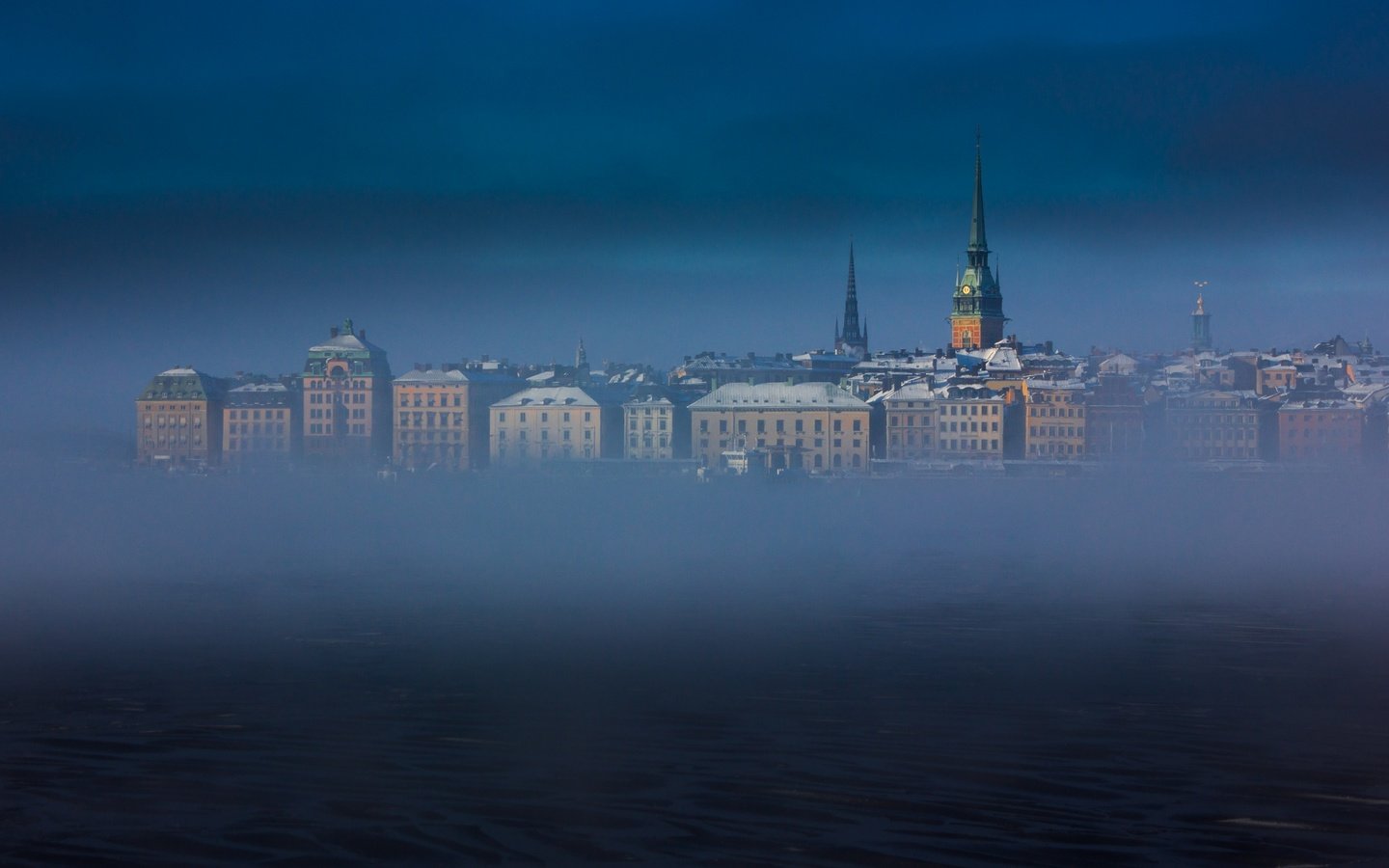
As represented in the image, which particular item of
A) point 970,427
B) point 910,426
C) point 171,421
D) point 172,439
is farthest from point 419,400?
point 970,427

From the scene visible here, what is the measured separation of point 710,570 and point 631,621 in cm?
1042

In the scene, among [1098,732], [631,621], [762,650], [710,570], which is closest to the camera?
[1098,732]

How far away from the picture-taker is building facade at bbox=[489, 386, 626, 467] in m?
115

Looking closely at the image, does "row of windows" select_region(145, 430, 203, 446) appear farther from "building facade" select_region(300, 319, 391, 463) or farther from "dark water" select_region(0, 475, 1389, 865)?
"dark water" select_region(0, 475, 1389, 865)

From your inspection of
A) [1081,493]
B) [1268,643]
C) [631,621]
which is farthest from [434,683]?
[1081,493]

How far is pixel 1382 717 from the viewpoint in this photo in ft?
47.1

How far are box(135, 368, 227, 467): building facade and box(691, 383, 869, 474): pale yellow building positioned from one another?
35.0m

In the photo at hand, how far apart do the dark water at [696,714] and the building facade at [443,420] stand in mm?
83605

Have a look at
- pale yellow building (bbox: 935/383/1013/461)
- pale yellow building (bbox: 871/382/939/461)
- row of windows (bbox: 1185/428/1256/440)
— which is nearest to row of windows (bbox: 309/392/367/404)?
pale yellow building (bbox: 871/382/939/461)

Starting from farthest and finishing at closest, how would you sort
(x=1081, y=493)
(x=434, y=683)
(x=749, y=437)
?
(x=749, y=437), (x=1081, y=493), (x=434, y=683)

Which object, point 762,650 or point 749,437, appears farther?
point 749,437

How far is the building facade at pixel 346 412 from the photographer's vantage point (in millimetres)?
122312

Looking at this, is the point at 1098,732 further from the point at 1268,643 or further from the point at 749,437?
the point at 749,437

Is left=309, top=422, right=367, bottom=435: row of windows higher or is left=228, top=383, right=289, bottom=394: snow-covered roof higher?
left=228, top=383, right=289, bottom=394: snow-covered roof
